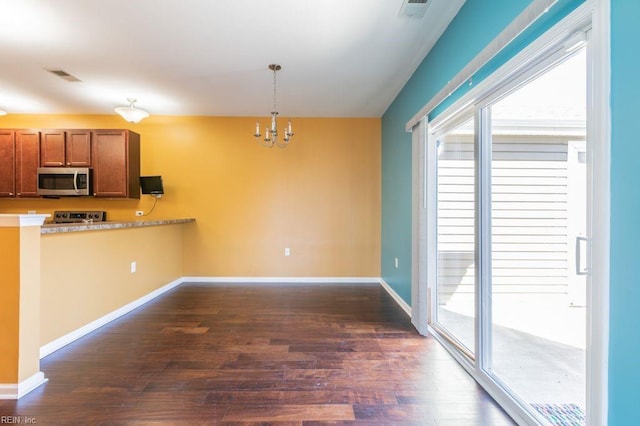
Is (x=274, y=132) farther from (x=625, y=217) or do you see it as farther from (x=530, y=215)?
(x=625, y=217)

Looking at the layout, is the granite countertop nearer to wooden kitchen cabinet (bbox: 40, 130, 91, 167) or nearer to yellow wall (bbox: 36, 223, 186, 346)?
yellow wall (bbox: 36, 223, 186, 346)

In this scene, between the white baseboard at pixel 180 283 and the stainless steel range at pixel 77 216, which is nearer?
the white baseboard at pixel 180 283

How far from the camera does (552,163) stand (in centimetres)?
185

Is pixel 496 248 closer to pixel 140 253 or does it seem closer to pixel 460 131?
pixel 460 131

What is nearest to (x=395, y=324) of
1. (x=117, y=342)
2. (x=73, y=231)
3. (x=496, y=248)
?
(x=496, y=248)

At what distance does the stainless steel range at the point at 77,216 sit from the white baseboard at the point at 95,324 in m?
1.62

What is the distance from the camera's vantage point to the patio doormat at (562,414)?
150 cm

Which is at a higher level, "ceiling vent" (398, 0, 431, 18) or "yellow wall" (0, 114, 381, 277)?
"ceiling vent" (398, 0, 431, 18)

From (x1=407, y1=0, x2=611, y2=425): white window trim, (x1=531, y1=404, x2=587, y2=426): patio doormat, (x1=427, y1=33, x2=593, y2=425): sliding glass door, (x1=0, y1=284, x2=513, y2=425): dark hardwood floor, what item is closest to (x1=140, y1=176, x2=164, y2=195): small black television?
(x1=0, y1=284, x2=513, y2=425): dark hardwood floor

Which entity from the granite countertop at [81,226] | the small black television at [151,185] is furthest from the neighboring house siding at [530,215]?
the small black television at [151,185]

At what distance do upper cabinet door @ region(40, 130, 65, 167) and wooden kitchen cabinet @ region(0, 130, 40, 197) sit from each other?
0.07 metres

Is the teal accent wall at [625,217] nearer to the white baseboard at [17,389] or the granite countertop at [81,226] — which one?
the white baseboard at [17,389]

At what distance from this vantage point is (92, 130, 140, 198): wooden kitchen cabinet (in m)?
4.30

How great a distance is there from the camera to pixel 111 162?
4.32m
